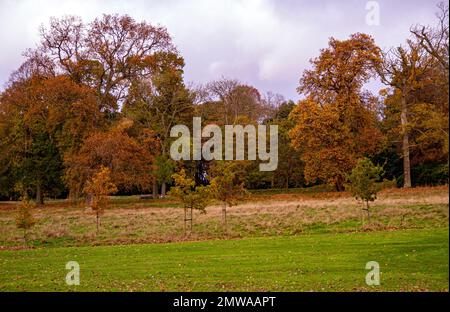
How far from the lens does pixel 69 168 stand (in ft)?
133

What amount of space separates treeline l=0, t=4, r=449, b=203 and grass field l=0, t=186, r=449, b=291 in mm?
8731

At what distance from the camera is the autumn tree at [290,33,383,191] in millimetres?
40312

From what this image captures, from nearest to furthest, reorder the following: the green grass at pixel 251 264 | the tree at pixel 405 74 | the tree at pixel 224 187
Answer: the green grass at pixel 251 264 → the tree at pixel 224 187 → the tree at pixel 405 74

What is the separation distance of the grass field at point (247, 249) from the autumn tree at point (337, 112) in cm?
880

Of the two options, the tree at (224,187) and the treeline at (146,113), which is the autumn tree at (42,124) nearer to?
the treeline at (146,113)

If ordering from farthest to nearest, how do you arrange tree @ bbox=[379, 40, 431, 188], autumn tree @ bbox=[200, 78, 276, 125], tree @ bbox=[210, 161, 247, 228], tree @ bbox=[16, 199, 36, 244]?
autumn tree @ bbox=[200, 78, 276, 125], tree @ bbox=[379, 40, 431, 188], tree @ bbox=[210, 161, 247, 228], tree @ bbox=[16, 199, 36, 244]

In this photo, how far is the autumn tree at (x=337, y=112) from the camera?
40.3 m

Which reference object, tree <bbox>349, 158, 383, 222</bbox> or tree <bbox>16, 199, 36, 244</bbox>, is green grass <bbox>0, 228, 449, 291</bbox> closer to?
tree <bbox>16, 199, 36, 244</bbox>

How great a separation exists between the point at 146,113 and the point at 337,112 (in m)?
18.4

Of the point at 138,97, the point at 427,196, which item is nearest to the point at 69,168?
the point at 138,97

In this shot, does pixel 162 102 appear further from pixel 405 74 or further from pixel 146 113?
pixel 405 74

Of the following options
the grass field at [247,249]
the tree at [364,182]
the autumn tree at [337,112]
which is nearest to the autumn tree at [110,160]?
the grass field at [247,249]

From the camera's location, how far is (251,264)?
603 inches

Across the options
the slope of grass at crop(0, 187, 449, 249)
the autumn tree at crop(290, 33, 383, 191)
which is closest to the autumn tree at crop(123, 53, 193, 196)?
the autumn tree at crop(290, 33, 383, 191)
